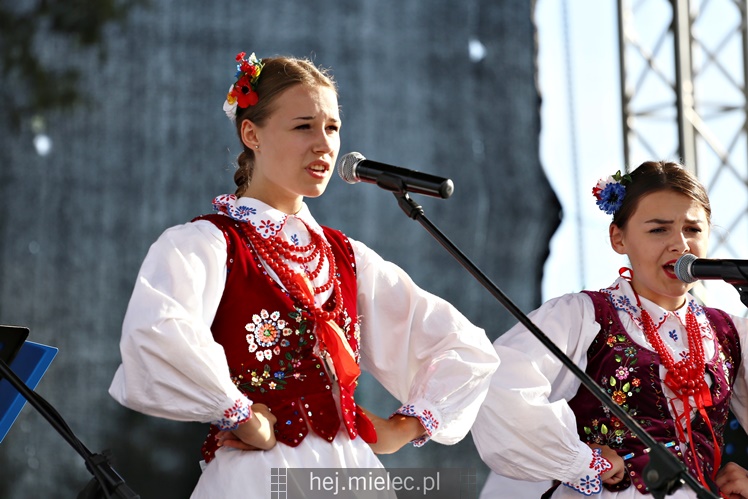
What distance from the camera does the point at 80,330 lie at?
334cm

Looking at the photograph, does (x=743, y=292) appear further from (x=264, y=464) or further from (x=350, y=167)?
(x=264, y=464)

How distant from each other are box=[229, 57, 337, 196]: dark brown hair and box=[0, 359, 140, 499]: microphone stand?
2.53 ft

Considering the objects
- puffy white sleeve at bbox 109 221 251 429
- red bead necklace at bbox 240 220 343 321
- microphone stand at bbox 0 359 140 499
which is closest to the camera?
microphone stand at bbox 0 359 140 499

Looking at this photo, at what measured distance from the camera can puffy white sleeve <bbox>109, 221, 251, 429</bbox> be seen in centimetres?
163

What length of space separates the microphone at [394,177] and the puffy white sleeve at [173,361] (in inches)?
13.8

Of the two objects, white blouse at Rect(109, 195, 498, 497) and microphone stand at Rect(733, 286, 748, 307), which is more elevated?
microphone stand at Rect(733, 286, 748, 307)

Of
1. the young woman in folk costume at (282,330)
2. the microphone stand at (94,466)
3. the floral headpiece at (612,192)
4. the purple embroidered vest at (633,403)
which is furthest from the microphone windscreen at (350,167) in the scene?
the floral headpiece at (612,192)

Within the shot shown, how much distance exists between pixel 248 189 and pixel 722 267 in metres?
0.94

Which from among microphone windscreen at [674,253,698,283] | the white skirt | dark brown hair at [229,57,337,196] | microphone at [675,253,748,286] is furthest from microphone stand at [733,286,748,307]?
dark brown hair at [229,57,337,196]

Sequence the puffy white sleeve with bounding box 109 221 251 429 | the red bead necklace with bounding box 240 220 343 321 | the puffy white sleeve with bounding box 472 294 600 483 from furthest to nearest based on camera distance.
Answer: the puffy white sleeve with bounding box 472 294 600 483
the red bead necklace with bounding box 240 220 343 321
the puffy white sleeve with bounding box 109 221 251 429

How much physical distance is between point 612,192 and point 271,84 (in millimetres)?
978

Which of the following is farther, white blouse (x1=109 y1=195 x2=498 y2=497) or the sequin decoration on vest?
the sequin decoration on vest

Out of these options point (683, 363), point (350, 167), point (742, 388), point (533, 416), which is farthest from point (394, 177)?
point (742, 388)

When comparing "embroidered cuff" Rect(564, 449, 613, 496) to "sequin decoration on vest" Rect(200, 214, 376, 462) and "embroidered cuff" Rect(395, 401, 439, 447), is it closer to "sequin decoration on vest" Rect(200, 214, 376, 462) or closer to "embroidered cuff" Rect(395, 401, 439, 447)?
"embroidered cuff" Rect(395, 401, 439, 447)
